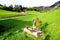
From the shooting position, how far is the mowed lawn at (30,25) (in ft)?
38.6

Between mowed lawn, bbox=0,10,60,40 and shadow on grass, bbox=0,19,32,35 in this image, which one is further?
shadow on grass, bbox=0,19,32,35

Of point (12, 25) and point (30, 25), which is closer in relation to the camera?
point (30, 25)

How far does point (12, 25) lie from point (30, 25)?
172 centimetres

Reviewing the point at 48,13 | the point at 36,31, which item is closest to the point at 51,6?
the point at 48,13

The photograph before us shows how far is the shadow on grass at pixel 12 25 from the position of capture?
1355 cm

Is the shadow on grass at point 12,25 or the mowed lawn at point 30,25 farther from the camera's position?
the shadow on grass at point 12,25

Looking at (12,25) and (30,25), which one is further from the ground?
(30,25)

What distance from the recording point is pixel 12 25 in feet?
47.2

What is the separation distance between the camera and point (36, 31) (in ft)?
40.0

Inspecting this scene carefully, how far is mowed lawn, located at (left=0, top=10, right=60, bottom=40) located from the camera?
38.6 ft

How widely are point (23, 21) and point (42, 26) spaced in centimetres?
199

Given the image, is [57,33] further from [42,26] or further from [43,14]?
[43,14]

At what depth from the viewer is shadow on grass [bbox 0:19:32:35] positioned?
1355cm

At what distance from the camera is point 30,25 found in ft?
43.4
